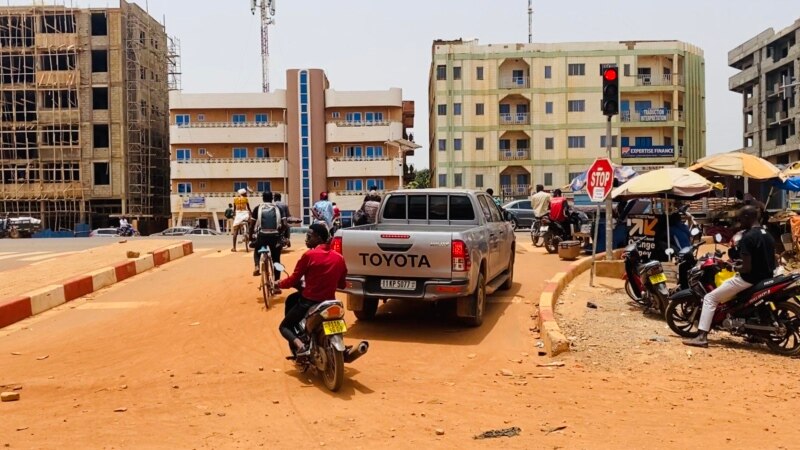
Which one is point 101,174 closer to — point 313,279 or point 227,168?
point 227,168

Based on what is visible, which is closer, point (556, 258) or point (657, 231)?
point (657, 231)

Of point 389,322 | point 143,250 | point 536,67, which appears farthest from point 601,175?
point 536,67

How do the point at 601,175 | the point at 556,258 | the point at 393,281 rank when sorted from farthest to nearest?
the point at 556,258
the point at 601,175
the point at 393,281

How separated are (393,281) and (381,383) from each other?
207 centimetres

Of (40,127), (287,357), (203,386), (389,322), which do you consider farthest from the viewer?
(40,127)

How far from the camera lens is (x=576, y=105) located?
56.9 m

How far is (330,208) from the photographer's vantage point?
17.1 meters

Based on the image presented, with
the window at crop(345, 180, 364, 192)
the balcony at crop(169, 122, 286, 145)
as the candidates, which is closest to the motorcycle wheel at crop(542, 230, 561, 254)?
the window at crop(345, 180, 364, 192)

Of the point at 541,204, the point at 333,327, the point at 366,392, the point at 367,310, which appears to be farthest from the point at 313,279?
the point at 541,204

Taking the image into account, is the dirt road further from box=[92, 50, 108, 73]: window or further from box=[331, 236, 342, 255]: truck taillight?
box=[92, 50, 108, 73]: window

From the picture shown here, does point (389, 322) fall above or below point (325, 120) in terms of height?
below

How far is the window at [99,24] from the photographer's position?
2221 inches

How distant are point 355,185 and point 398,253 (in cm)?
5059

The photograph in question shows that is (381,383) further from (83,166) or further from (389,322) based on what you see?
(83,166)
